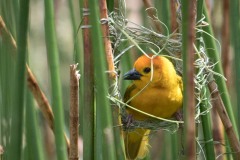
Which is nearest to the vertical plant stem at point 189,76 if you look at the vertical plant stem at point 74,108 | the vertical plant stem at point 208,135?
the vertical plant stem at point 74,108

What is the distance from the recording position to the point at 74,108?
1.15 metres

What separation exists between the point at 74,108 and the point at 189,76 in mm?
415

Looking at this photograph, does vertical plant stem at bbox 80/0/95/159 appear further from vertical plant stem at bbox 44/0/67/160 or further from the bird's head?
the bird's head

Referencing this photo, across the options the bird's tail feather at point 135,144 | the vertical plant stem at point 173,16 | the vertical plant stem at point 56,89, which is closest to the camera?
the vertical plant stem at point 56,89

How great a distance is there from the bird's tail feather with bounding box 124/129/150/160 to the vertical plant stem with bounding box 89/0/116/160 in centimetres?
60

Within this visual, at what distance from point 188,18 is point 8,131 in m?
0.46

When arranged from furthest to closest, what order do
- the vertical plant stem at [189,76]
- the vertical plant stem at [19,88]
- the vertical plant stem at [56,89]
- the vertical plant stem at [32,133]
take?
1. the vertical plant stem at [32,133]
2. the vertical plant stem at [56,89]
3. the vertical plant stem at [19,88]
4. the vertical plant stem at [189,76]

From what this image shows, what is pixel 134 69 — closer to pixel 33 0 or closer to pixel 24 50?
pixel 24 50

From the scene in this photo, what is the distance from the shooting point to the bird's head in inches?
61.3

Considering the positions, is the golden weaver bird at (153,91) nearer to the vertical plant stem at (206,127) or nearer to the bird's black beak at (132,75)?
the bird's black beak at (132,75)

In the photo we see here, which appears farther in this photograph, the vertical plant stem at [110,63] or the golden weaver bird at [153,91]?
the golden weaver bird at [153,91]

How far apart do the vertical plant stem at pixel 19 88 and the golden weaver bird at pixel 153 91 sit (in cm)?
53

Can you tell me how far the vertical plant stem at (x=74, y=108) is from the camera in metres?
1.12

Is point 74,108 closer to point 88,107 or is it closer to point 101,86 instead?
point 88,107
